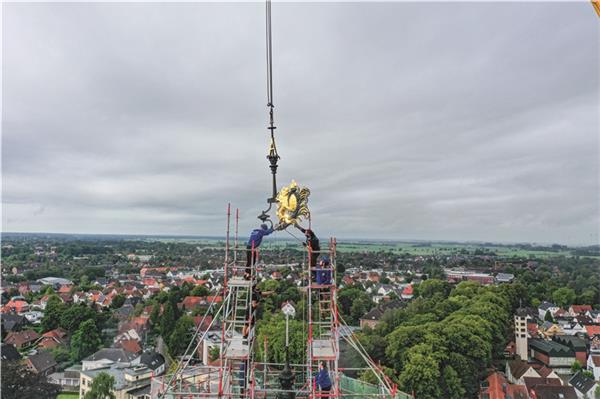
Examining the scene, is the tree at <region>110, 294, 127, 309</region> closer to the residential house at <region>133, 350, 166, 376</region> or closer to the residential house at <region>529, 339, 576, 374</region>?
the residential house at <region>133, 350, 166, 376</region>

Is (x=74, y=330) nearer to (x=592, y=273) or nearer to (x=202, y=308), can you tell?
(x=202, y=308)

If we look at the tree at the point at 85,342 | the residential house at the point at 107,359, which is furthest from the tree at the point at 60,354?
the residential house at the point at 107,359

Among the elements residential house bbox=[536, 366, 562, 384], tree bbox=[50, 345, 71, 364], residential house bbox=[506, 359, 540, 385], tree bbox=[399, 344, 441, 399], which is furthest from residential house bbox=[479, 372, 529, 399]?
tree bbox=[50, 345, 71, 364]

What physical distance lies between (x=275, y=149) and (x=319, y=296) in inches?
225

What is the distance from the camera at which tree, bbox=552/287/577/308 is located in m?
77.1

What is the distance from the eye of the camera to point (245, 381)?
13992mm

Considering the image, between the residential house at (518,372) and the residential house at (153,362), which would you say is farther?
the residential house at (153,362)

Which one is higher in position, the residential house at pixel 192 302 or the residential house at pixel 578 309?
the residential house at pixel 192 302

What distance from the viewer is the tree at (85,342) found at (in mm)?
50031

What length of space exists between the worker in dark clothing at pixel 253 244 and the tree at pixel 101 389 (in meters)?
27.4

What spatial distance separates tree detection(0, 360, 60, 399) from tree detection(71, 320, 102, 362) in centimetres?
1446

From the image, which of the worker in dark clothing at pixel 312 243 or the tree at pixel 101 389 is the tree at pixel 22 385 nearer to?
the tree at pixel 101 389

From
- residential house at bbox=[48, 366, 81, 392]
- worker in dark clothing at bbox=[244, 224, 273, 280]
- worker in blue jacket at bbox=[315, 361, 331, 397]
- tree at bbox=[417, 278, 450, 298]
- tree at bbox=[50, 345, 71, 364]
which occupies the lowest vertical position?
residential house at bbox=[48, 366, 81, 392]

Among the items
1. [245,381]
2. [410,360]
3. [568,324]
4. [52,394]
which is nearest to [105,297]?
[52,394]
